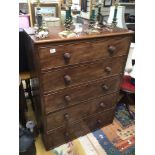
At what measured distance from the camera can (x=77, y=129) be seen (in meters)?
1.66

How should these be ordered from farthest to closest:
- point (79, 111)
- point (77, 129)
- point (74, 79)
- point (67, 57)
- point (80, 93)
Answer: point (77, 129), point (79, 111), point (80, 93), point (74, 79), point (67, 57)

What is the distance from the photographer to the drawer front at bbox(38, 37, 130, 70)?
110 cm

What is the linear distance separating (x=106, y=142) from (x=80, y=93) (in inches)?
27.0

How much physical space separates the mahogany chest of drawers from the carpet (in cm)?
7

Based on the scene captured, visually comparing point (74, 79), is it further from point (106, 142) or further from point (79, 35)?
point (106, 142)

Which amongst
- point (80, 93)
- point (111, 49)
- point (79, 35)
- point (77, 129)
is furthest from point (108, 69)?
point (77, 129)

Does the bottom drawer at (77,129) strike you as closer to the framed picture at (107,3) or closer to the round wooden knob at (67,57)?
the round wooden knob at (67,57)

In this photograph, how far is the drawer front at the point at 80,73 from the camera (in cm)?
121

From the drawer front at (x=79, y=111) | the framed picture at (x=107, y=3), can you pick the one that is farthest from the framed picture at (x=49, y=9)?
the drawer front at (x=79, y=111)

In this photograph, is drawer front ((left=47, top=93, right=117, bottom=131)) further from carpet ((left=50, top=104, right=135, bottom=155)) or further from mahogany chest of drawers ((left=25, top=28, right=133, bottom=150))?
carpet ((left=50, top=104, right=135, bottom=155))
